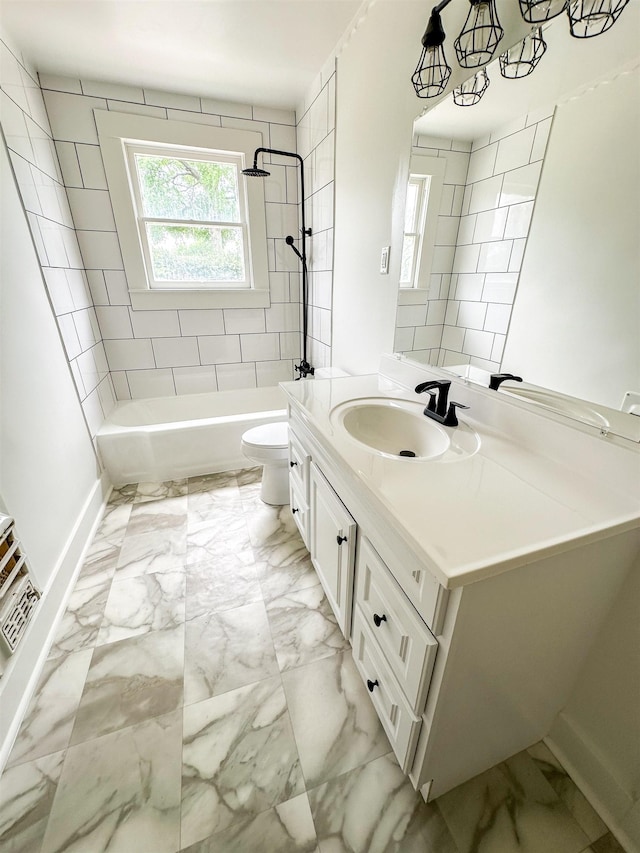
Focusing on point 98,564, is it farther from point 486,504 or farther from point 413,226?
point 413,226

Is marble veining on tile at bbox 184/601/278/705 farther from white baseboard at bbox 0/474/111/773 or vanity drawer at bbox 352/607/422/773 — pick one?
white baseboard at bbox 0/474/111/773

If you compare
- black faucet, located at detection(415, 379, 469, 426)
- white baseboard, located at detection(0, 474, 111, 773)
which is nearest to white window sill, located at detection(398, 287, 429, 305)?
black faucet, located at detection(415, 379, 469, 426)

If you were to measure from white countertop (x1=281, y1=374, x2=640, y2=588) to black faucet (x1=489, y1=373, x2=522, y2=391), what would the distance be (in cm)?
14

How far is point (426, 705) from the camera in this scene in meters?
0.72

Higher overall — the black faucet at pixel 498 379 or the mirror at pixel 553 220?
the mirror at pixel 553 220

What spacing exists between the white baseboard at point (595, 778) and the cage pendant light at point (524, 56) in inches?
68.1

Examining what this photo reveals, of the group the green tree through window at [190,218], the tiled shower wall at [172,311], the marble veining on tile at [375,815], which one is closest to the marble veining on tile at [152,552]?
the marble veining on tile at [375,815]

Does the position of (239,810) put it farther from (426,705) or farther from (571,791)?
(571,791)

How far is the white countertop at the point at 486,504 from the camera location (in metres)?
0.56

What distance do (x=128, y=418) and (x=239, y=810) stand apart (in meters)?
2.23

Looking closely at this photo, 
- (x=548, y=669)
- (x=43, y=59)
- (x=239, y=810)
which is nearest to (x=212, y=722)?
(x=239, y=810)

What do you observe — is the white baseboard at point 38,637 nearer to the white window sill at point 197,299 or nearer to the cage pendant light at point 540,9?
the white window sill at point 197,299

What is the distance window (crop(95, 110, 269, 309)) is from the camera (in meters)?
2.12

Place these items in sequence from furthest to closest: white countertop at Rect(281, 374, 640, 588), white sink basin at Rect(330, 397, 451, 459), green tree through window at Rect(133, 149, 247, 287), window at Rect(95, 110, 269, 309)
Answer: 1. green tree through window at Rect(133, 149, 247, 287)
2. window at Rect(95, 110, 269, 309)
3. white sink basin at Rect(330, 397, 451, 459)
4. white countertop at Rect(281, 374, 640, 588)
